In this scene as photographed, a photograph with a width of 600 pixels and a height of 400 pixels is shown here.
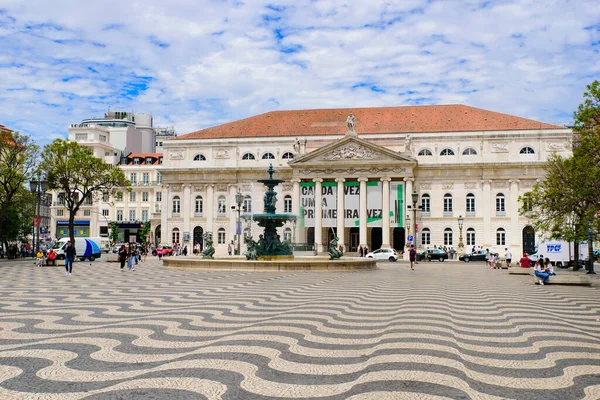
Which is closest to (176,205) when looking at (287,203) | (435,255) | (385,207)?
(287,203)

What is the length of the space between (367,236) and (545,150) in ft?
63.3

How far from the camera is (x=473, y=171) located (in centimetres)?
6081

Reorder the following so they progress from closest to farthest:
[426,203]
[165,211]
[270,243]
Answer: [270,243], [426,203], [165,211]

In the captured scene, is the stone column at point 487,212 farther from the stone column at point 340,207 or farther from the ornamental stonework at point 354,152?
the stone column at point 340,207

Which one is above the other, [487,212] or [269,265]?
[487,212]

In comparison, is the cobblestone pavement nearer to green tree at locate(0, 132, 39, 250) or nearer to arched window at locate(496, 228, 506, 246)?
green tree at locate(0, 132, 39, 250)

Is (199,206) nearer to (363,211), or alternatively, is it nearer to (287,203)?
(287,203)

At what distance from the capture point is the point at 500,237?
59.9 meters

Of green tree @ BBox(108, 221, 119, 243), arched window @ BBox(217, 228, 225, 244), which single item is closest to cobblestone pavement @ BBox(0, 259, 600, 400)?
arched window @ BBox(217, 228, 225, 244)

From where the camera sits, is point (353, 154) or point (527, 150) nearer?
point (527, 150)

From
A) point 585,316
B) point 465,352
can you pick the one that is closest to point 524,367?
point 465,352

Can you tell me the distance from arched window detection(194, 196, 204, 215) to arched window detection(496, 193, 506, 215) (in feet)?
103

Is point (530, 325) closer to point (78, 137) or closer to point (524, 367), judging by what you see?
point (524, 367)

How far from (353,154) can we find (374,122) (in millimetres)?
7024
